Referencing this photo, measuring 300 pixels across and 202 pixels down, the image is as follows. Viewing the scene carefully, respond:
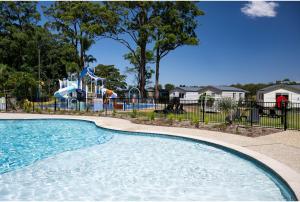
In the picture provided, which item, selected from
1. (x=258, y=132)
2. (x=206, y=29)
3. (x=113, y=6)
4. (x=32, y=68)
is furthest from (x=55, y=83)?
(x=258, y=132)

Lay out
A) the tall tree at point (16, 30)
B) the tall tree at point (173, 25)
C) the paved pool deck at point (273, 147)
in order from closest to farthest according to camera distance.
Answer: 1. the paved pool deck at point (273, 147)
2. the tall tree at point (173, 25)
3. the tall tree at point (16, 30)

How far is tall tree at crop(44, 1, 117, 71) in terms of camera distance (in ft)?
134

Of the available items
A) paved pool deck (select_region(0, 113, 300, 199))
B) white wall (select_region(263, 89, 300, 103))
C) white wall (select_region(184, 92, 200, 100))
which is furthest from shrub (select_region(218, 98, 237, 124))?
white wall (select_region(184, 92, 200, 100))

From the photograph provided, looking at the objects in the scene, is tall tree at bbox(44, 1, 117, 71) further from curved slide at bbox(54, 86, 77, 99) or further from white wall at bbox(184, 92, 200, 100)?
white wall at bbox(184, 92, 200, 100)

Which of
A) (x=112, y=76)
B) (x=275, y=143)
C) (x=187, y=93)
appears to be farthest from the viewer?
(x=112, y=76)

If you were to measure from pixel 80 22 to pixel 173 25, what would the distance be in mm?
15192

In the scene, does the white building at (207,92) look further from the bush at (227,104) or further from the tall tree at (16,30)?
the bush at (227,104)

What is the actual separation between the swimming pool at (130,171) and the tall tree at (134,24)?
96.7 ft

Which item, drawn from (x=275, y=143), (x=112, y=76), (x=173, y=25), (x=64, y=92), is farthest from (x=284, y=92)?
(x=112, y=76)

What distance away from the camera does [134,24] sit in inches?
1645

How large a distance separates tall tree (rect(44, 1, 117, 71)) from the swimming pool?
3151cm

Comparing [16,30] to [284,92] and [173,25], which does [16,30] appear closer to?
[173,25]

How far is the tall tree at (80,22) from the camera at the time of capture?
4075 centimetres

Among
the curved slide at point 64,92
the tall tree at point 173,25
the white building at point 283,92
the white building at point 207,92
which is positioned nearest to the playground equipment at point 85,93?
the curved slide at point 64,92
